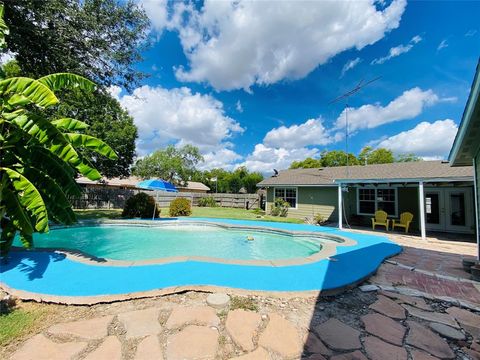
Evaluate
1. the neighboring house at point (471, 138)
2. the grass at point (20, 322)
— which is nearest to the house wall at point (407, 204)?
the neighboring house at point (471, 138)

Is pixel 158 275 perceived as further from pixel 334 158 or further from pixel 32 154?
pixel 334 158

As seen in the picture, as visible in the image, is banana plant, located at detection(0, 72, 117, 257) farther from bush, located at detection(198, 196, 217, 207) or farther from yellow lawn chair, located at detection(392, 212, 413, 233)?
bush, located at detection(198, 196, 217, 207)

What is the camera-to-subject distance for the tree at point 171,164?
53.2 m

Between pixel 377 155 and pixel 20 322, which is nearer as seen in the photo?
pixel 20 322

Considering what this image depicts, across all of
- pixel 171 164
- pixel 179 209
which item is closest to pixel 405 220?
pixel 179 209

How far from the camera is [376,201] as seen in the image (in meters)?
14.7

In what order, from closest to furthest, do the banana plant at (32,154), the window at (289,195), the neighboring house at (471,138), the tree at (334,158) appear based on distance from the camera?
1. the banana plant at (32,154)
2. the neighboring house at (471,138)
3. the window at (289,195)
4. the tree at (334,158)

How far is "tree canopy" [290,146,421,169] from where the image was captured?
50031 mm

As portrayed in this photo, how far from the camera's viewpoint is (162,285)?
434cm

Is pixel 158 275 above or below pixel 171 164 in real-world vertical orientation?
below

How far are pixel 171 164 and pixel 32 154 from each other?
51.7 m

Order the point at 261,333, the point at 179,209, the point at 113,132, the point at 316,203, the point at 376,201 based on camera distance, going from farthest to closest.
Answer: the point at 113,132 → the point at 179,209 → the point at 316,203 → the point at 376,201 → the point at 261,333

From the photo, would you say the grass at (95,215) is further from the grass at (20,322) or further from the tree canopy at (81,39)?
the grass at (20,322)

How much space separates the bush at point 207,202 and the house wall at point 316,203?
39.7ft
